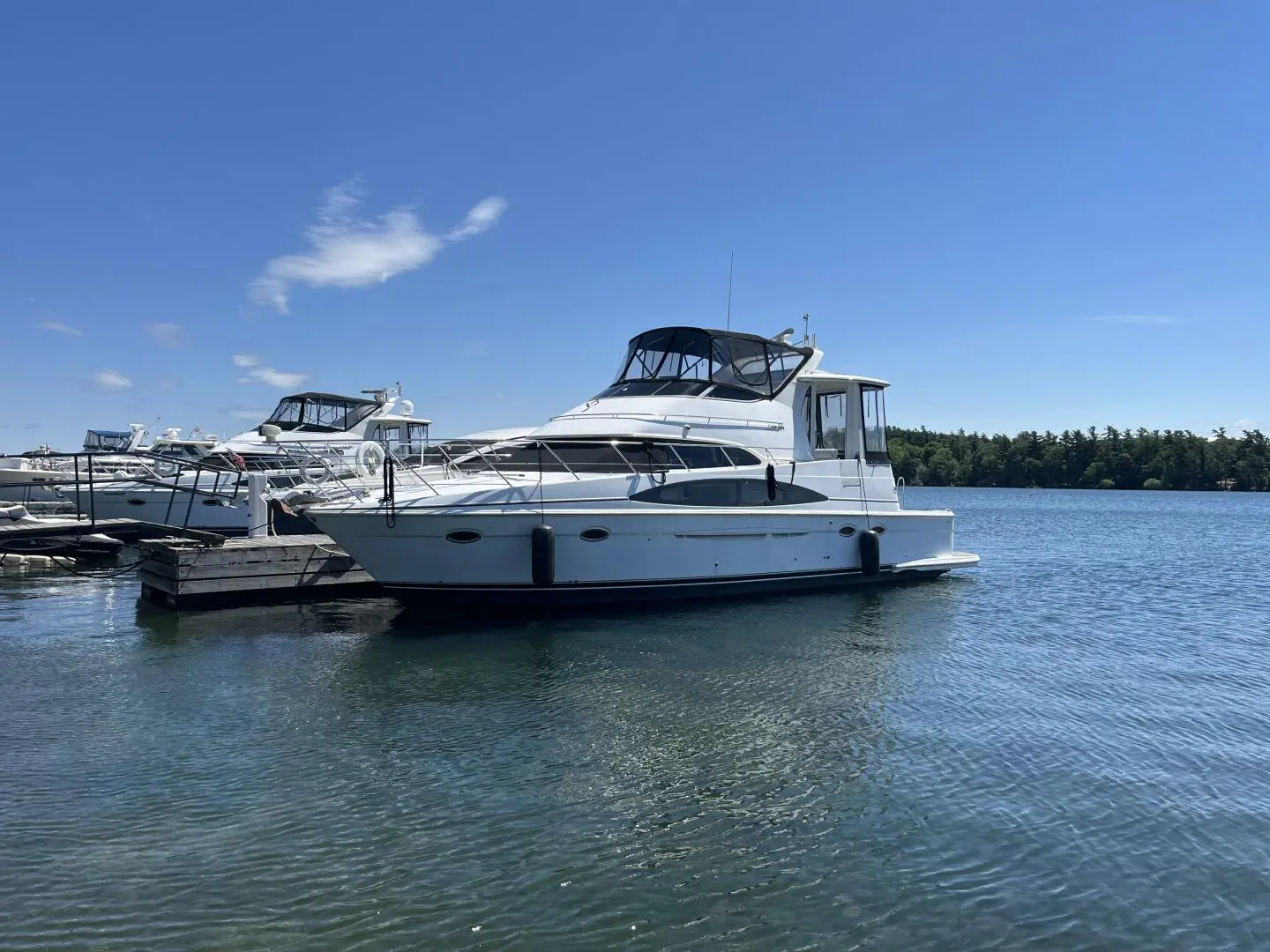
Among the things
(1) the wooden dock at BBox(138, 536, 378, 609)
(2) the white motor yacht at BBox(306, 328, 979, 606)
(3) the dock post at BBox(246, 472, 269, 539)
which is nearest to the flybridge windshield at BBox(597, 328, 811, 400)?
(2) the white motor yacht at BBox(306, 328, 979, 606)

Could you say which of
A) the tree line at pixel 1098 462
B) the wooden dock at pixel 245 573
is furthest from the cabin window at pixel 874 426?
the tree line at pixel 1098 462

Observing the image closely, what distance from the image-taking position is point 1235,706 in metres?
9.86

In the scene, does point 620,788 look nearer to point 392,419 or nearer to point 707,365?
point 707,365

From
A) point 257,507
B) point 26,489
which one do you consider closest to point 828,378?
point 257,507

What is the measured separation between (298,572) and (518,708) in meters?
7.75

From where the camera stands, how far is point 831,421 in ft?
59.4

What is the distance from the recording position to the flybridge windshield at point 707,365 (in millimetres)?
17141

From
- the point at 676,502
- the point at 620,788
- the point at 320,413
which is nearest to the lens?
the point at 620,788

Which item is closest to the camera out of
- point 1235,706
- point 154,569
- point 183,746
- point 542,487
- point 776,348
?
point 183,746

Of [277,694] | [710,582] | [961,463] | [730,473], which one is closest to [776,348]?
[730,473]

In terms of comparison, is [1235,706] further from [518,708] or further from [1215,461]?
[1215,461]

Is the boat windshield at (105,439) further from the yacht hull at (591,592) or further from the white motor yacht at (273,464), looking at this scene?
the yacht hull at (591,592)

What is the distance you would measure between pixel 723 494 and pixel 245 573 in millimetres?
8242

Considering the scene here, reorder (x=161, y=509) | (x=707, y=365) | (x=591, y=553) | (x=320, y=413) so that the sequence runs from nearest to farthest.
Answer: (x=591, y=553)
(x=707, y=365)
(x=161, y=509)
(x=320, y=413)
